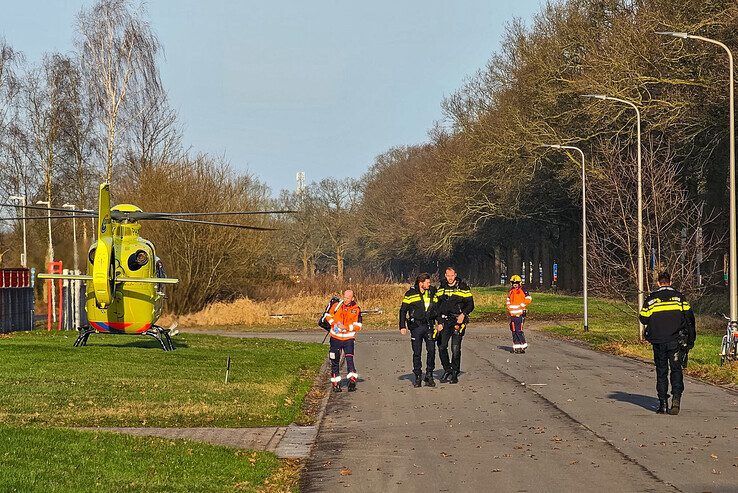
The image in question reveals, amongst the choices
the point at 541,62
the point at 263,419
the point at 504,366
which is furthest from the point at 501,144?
the point at 263,419

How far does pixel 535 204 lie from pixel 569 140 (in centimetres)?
1304

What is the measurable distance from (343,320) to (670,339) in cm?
583

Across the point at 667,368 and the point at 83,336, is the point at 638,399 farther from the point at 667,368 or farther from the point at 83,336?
the point at 83,336

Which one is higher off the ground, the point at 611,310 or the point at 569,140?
the point at 569,140

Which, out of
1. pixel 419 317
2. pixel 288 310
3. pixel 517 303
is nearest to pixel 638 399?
pixel 419 317

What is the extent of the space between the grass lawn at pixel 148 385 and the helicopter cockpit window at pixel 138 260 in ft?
6.67

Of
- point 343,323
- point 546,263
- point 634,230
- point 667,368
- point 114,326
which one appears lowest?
point 667,368

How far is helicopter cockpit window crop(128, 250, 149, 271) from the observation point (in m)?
26.3

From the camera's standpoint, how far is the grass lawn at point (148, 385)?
50.2ft

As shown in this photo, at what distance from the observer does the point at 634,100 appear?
40.3 m

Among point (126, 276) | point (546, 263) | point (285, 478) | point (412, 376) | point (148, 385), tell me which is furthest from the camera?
point (546, 263)

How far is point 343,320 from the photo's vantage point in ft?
63.5

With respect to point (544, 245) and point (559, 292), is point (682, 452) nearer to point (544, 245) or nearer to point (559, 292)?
point (559, 292)

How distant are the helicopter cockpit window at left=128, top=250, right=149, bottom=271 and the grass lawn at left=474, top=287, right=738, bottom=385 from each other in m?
12.1
